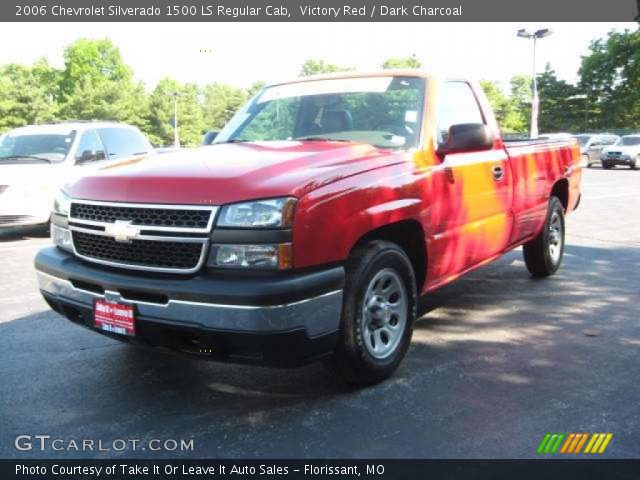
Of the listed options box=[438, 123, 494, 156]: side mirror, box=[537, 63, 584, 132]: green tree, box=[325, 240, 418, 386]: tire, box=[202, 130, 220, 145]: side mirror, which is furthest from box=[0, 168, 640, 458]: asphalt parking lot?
box=[537, 63, 584, 132]: green tree

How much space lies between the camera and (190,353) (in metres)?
3.00

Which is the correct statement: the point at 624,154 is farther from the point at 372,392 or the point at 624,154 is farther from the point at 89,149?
the point at 372,392

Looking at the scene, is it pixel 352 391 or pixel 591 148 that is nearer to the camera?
pixel 352 391

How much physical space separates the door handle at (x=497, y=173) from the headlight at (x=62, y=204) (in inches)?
120

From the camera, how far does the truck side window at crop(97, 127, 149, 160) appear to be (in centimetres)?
1034

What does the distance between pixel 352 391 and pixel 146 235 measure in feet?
4.74

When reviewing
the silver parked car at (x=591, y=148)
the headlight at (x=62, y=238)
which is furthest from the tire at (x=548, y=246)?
the silver parked car at (x=591, y=148)

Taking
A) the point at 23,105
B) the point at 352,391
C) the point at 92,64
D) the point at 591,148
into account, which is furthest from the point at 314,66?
the point at 352,391

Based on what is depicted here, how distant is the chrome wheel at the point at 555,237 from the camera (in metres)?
6.28

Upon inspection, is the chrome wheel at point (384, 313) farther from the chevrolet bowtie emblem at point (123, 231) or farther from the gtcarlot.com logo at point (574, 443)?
the chevrolet bowtie emblem at point (123, 231)

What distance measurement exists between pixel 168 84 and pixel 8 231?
3633 inches

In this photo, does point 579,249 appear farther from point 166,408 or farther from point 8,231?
point 8,231

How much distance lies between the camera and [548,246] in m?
6.16
